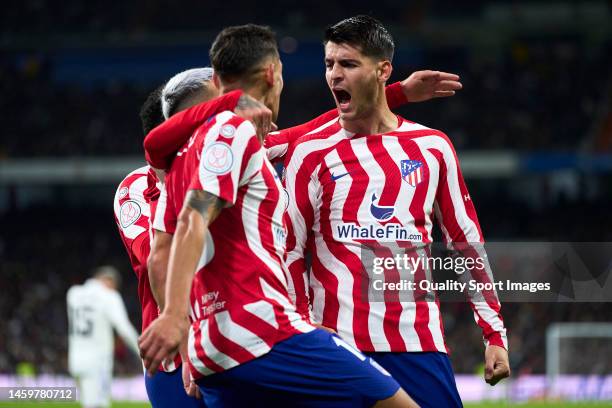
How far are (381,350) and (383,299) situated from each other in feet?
0.66

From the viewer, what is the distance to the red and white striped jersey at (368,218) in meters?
3.92

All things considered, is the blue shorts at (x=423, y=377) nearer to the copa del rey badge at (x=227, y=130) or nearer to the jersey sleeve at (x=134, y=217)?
the jersey sleeve at (x=134, y=217)

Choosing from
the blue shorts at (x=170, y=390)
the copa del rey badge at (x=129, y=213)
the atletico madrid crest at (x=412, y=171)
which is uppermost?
the atletico madrid crest at (x=412, y=171)

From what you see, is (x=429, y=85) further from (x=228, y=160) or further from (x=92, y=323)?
(x=92, y=323)

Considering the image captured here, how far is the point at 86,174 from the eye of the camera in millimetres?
23766

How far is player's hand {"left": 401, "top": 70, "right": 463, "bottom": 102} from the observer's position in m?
4.48

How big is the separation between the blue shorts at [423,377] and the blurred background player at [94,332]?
774cm

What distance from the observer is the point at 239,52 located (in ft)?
10.3

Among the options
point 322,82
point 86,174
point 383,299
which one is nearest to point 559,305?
point 322,82

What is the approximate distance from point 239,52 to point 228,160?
0.40m

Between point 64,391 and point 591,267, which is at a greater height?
point 591,267

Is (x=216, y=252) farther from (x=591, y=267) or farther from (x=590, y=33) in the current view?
(x=590, y=33)

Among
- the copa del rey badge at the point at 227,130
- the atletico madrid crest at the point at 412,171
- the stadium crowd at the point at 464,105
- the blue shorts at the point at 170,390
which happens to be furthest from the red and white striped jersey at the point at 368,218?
the stadium crowd at the point at 464,105

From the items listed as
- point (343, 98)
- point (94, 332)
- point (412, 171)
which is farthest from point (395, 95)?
point (94, 332)
